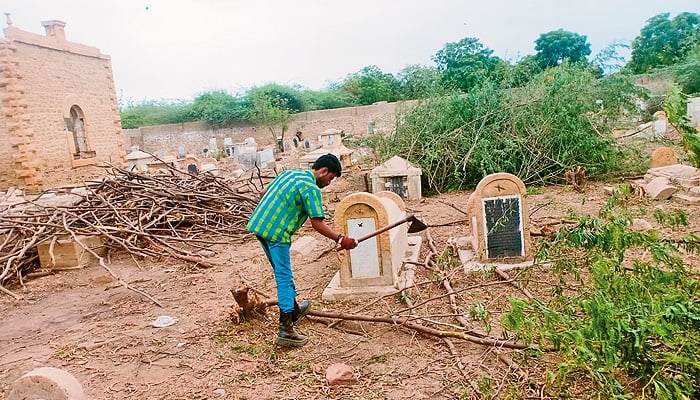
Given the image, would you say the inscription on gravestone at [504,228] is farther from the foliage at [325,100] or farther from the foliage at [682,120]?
the foliage at [325,100]

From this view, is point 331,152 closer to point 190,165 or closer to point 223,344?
point 190,165

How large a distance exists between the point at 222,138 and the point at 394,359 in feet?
93.2

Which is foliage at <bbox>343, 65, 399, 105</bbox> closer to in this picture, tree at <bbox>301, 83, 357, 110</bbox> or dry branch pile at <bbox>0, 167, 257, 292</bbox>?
tree at <bbox>301, 83, 357, 110</bbox>

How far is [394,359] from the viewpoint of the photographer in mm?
3502

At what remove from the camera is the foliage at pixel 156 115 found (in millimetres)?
33688

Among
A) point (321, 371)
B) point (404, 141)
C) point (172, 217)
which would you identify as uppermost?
point (404, 141)

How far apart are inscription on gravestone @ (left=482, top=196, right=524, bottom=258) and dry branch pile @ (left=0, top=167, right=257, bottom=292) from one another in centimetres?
367

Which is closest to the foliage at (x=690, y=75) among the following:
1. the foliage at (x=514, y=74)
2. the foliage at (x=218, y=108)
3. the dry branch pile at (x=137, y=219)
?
the foliage at (x=514, y=74)

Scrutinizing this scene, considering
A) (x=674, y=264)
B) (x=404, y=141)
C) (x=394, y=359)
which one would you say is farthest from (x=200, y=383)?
(x=404, y=141)

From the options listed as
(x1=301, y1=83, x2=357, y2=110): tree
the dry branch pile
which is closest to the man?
the dry branch pile

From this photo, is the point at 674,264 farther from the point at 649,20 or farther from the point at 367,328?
the point at 649,20

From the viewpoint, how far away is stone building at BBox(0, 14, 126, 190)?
14031mm

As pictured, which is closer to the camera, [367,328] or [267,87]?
[367,328]

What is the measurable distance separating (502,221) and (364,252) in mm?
1666
